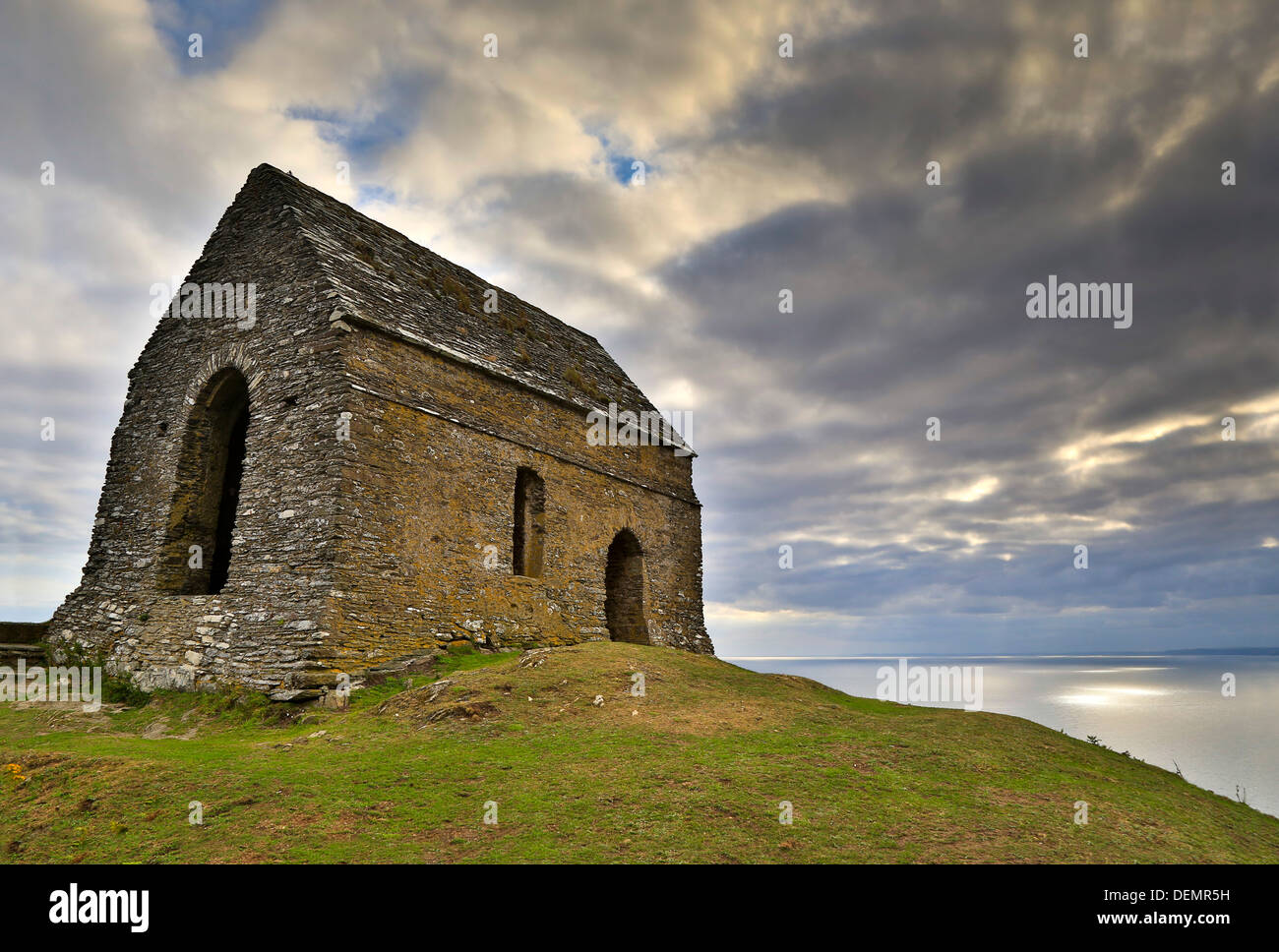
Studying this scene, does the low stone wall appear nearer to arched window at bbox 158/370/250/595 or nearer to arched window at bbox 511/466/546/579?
arched window at bbox 158/370/250/595

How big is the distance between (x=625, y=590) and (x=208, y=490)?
11717mm

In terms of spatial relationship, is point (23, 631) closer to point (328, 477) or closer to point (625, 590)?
point (328, 477)

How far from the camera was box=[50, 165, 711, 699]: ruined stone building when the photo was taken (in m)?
13.8

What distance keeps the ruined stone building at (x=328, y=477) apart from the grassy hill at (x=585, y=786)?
6.54 feet

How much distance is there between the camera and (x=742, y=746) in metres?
9.69

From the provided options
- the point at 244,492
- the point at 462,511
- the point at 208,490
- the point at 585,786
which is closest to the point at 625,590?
the point at 462,511

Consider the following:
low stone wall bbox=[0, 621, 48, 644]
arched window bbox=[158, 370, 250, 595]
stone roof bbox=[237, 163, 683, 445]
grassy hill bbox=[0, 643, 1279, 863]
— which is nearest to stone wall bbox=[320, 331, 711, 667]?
stone roof bbox=[237, 163, 683, 445]

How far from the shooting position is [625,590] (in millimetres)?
22875

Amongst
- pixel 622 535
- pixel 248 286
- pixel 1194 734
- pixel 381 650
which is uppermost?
pixel 248 286

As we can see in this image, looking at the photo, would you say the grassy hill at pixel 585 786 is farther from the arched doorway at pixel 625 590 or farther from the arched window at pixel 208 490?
the arched doorway at pixel 625 590
